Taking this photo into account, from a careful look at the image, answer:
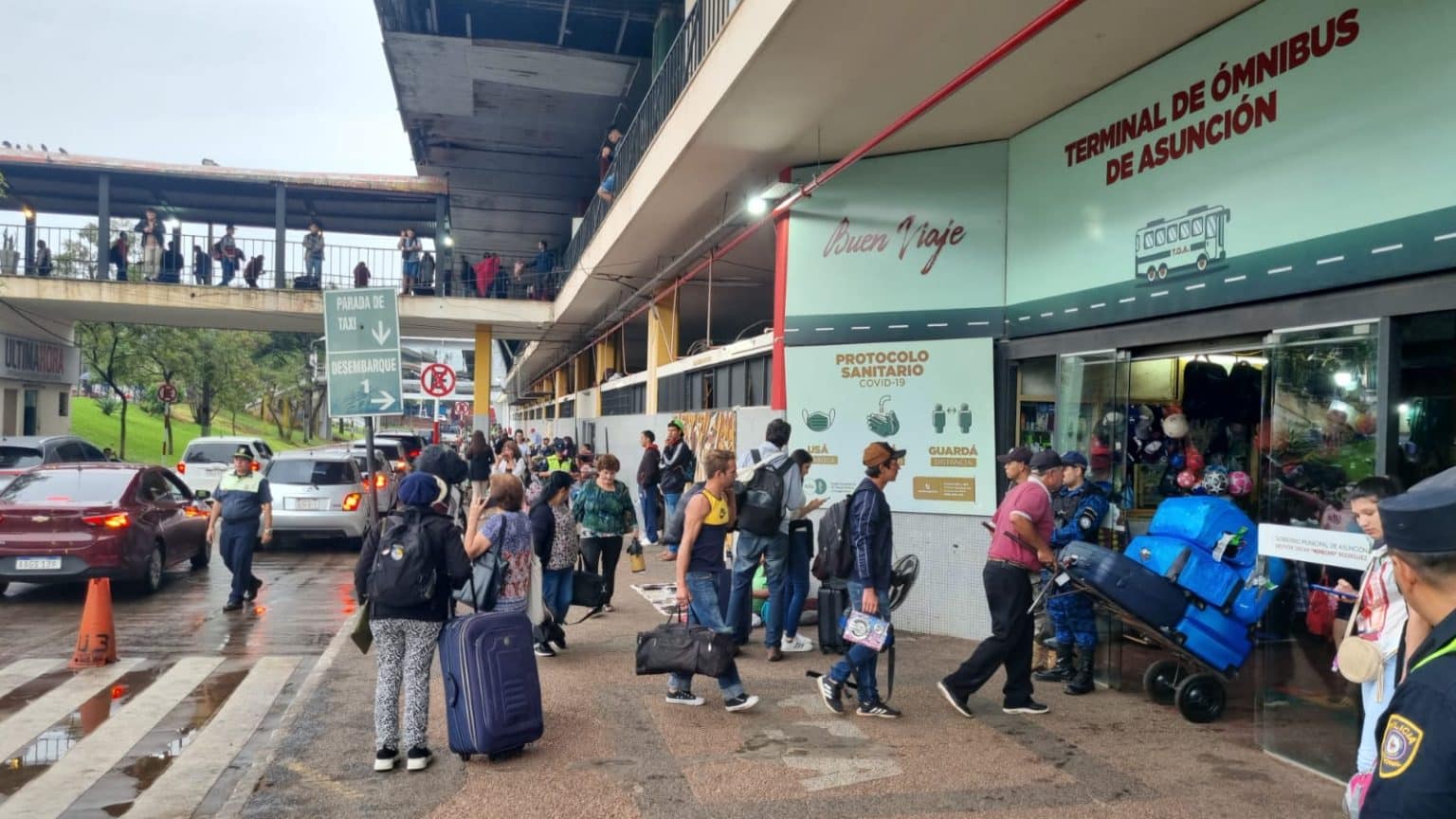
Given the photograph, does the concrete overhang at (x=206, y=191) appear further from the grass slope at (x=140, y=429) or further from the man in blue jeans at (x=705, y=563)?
the man in blue jeans at (x=705, y=563)

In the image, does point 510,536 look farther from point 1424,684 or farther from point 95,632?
point 1424,684

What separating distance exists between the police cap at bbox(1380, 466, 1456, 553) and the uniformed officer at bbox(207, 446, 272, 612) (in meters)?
10.3

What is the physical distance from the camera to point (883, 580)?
6.30 meters

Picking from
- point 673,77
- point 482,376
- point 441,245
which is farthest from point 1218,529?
point 482,376

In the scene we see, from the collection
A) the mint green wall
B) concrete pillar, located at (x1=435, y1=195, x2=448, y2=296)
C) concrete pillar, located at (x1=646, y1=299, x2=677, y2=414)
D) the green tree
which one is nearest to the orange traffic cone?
the mint green wall

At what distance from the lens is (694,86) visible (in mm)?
9680

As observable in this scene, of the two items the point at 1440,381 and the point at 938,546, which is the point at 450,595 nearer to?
the point at 938,546

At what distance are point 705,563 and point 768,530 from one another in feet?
3.80

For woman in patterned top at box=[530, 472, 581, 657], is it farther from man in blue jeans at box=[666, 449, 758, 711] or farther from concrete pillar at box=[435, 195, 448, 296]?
concrete pillar at box=[435, 195, 448, 296]

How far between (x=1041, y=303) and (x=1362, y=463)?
11.5ft

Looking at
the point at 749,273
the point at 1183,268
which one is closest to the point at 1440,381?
the point at 1183,268

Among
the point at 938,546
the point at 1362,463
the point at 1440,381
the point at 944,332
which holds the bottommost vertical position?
the point at 938,546

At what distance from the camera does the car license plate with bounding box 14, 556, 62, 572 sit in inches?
396

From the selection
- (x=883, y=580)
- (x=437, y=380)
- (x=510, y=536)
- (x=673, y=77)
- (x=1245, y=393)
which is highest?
(x=673, y=77)
